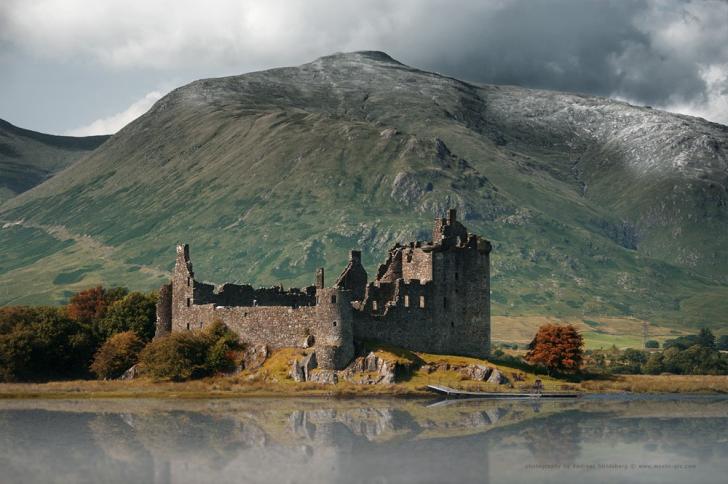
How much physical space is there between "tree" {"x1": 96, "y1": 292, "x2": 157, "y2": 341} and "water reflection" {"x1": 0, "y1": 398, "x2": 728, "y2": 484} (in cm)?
1507

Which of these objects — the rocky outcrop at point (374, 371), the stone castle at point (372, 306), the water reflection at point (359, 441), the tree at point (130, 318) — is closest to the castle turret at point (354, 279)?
the stone castle at point (372, 306)

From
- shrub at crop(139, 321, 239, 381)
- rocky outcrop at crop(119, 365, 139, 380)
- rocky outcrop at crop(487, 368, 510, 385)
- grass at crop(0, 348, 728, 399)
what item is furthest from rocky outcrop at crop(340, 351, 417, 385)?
rocky outcrop at crop(119, 365, 139, 380)

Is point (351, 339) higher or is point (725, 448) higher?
point (351, 339)

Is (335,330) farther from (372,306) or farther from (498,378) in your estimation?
(498,378)

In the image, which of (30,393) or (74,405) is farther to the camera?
(30,393)

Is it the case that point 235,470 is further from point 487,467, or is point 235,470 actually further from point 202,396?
point 202,396

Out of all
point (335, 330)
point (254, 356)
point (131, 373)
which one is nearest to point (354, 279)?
point (335, 330)

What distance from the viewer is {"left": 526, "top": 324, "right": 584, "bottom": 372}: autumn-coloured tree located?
87.6 m

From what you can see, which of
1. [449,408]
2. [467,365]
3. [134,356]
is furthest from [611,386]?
[134,356]

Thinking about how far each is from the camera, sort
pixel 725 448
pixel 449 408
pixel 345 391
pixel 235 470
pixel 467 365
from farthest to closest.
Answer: pixel 467 365
pixel 345 391
pixel 449 408
pixel 725 448
pixel 235 470

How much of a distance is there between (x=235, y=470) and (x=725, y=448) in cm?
2490

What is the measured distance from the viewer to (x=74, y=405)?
76.1 meters

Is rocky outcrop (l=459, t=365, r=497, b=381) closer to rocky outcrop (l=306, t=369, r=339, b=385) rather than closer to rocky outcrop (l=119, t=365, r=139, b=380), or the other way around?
rocky outcrop (l=306, t=369, r=339, b=385)

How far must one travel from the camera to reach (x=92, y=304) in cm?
9938
